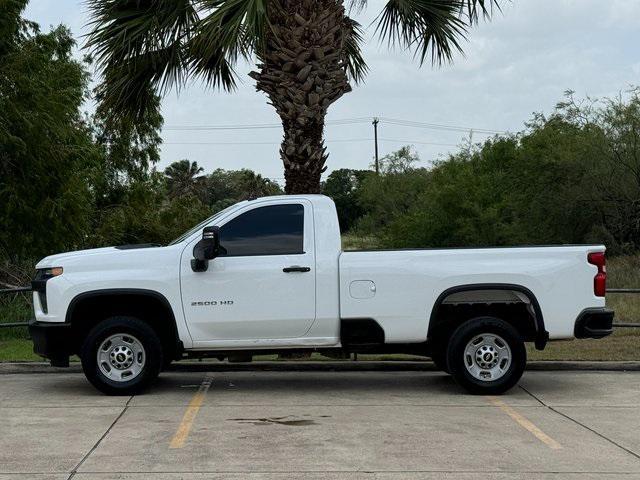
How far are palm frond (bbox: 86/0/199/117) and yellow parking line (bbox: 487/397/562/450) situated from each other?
7.52 metres

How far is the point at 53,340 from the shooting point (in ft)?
30.6

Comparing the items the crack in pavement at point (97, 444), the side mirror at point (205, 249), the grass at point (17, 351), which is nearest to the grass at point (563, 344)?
the grass at point (17, 351)

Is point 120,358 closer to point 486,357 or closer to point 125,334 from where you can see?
point 125,334

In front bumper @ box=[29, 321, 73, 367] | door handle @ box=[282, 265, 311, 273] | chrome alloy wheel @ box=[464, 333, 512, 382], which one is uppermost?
door handle @ box=[282, 265, 311, 273]

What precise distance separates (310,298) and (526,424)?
8.46ft

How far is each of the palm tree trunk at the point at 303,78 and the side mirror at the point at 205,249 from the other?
12.7 feet

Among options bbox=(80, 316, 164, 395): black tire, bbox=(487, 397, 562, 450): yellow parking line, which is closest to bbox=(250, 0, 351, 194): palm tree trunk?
bbox=(80, 316, 164, 395): black tire

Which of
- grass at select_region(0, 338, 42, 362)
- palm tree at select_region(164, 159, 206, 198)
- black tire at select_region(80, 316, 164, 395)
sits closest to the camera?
black tire at select_region(80, 316, 164, 395)

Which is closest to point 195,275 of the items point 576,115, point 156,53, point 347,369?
point 347,369

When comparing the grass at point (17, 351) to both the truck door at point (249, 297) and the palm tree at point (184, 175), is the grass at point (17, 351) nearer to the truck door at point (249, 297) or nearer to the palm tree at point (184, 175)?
the truck door at point (249, 297)

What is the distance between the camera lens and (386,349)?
31.0 ft

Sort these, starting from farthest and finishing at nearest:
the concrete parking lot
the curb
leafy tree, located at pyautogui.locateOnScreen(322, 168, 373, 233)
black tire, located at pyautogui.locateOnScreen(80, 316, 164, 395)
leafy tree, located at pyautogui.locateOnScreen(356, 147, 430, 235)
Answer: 1. leafy tree, located at pyautogui.locateOnScreen(322, 168, 373, 233)
2. leafy tree, located at pyautogui.locateOnScreen(356, 147, 430, 235)
3. the curb
4. black tire, located at pyautogui.locateOnScreen(80, 316, 164, 395)
5. the concrete parking lot

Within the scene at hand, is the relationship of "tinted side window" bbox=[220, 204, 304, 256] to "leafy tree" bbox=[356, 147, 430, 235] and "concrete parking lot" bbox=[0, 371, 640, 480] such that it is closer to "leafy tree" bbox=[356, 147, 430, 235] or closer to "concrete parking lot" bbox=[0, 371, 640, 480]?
"concrete parking lot" bbox=[0, 371, 640, 480]

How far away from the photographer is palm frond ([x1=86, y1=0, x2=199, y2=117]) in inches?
516
